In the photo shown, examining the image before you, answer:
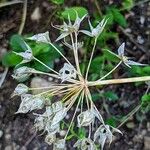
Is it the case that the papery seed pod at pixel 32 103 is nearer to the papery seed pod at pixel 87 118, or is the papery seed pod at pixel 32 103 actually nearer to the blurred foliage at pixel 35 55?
the papery seed pod at pixel 87 118

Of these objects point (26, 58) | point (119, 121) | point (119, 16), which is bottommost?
point (119, 121)

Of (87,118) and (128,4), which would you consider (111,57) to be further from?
(87,118)

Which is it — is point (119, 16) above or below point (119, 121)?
above

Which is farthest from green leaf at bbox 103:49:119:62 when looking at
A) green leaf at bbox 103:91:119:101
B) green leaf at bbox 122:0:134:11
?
green leaf at bbox 122:0:134:11

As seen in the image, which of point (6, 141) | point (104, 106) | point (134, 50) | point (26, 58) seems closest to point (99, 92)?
point (104, 106)

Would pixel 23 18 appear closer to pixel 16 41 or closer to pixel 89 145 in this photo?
pixel 16 41

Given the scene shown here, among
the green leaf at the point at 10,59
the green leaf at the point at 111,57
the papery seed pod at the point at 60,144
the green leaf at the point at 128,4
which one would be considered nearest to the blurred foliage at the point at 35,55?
→ the green leaf at the point at 10,59

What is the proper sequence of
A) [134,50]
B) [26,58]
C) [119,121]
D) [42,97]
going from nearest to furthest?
[42,97], [26,58], [119,121], [134,50]

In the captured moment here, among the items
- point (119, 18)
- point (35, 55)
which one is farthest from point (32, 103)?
point (119, 18)
